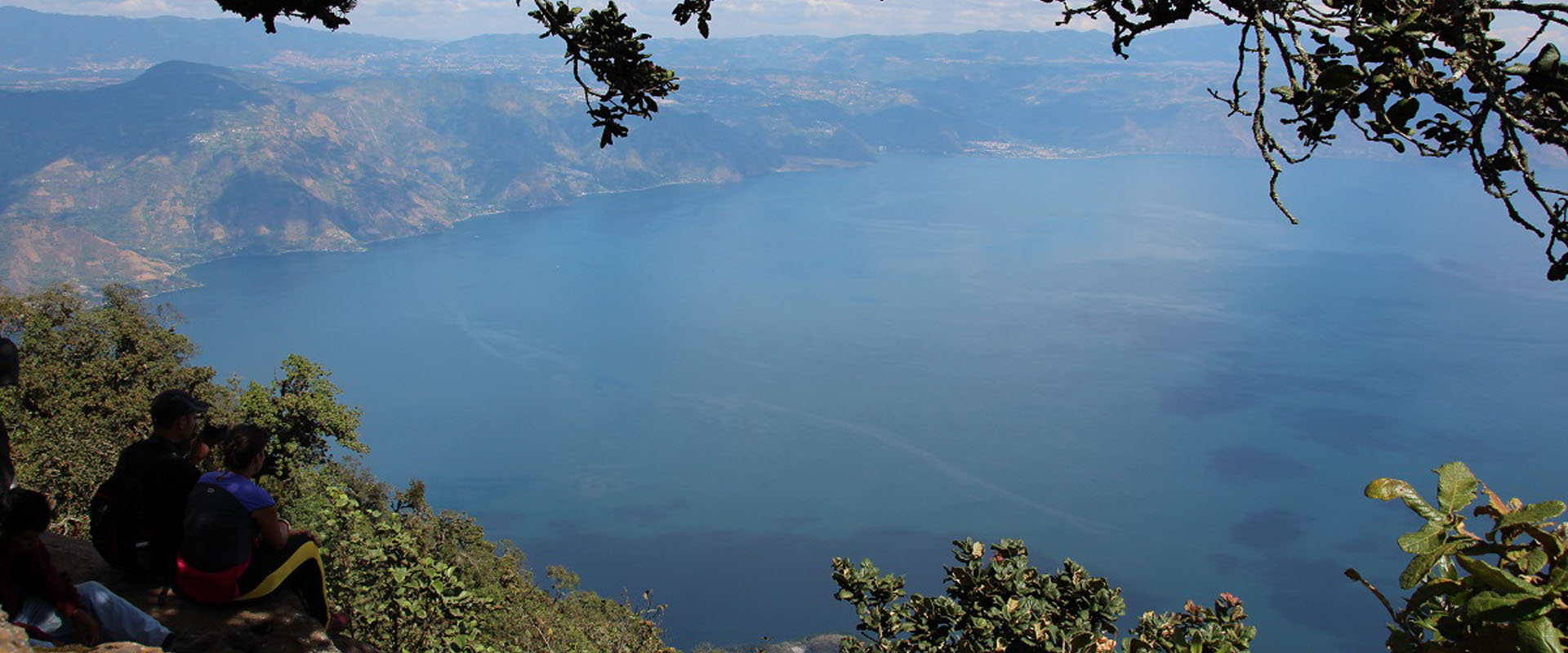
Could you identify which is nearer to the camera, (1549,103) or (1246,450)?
(1549,103)

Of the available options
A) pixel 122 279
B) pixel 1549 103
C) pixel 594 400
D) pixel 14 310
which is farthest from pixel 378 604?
pixel 122 279

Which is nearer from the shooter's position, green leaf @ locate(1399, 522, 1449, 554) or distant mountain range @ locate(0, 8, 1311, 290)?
green leaf @ locate(1399, 522, 1449, 554)

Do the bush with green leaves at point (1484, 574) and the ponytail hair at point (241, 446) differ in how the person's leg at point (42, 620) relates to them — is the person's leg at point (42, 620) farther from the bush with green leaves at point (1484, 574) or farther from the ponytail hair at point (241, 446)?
the bush with green leaves at point (1484, 574)

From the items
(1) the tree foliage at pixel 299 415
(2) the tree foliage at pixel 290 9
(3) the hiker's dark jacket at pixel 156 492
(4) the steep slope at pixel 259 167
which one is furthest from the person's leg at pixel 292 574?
(4) the steep slope at pixel 259 167

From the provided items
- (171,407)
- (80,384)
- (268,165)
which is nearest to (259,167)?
(268,165)

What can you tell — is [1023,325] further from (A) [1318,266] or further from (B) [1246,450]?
(A) [1318,266]

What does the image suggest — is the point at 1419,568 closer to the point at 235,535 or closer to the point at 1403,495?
the point at 1403,495

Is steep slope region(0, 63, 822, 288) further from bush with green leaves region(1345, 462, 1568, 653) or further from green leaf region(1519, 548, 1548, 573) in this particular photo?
green leaf region(1519, 548, 1548, 573)

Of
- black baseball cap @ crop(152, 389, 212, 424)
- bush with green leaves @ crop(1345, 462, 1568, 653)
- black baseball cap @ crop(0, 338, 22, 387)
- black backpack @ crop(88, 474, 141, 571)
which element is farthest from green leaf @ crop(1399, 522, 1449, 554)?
black baseball cap @ crop(0, 338, 22, 387)
